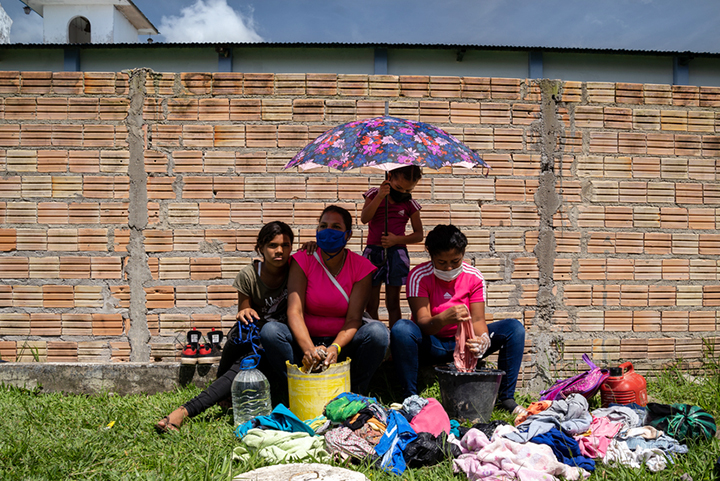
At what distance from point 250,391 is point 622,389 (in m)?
2.60

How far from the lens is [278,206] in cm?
415

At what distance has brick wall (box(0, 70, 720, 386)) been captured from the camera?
413 centimetres

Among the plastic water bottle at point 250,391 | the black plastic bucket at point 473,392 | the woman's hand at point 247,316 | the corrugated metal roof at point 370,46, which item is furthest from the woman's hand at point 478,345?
the corrugated metal roof at point 370,46

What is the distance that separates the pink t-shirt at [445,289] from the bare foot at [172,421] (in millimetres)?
1667

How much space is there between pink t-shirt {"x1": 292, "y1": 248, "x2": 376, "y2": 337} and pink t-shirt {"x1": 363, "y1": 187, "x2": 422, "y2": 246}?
1.52ft

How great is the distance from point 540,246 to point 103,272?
12.6 feet

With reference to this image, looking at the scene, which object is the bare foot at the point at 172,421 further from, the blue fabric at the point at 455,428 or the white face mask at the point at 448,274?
the white face mask at the point at 448,274

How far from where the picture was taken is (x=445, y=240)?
10.9 ft

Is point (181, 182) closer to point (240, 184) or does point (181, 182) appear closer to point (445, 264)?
point (240, 184)

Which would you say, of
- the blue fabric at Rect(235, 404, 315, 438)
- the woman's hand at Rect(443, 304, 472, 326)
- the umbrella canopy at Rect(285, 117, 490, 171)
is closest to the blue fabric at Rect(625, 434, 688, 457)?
the woman's hand at Rect(443, 304, 472, 326)

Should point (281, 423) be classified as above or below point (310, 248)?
below

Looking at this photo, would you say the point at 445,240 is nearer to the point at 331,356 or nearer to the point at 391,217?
the point at 391,217

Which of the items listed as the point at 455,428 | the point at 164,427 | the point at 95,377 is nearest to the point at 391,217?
the point at 455,428

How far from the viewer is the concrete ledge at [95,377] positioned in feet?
12.3
